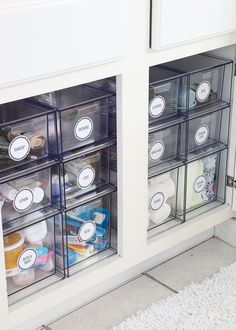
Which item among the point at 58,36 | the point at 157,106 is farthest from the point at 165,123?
the point at 58,36

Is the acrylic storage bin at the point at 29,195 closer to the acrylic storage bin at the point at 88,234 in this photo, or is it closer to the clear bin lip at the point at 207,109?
the acrylic storage bin at the point at 88,234

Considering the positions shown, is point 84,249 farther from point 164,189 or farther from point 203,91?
point 203,91

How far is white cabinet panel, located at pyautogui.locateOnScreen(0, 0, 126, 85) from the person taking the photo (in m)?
1.18

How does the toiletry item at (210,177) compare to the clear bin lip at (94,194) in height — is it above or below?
below

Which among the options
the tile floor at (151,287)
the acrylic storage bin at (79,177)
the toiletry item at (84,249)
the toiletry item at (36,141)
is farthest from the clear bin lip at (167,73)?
the tile floor at (151,287)

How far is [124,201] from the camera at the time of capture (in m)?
1.55

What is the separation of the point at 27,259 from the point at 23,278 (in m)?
0.06

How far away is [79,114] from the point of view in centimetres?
146

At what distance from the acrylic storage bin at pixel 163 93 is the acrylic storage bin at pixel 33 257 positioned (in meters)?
0.35

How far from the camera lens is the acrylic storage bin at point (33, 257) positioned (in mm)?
1438

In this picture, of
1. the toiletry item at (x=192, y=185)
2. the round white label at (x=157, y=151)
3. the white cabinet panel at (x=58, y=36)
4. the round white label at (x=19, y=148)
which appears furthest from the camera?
the toiletry item at (x=192, y=185)

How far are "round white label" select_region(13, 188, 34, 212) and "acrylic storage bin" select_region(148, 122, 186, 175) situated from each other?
355 millimetres

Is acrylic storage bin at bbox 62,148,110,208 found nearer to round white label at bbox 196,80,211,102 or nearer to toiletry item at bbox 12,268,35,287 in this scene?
toiletry item at bbox 12,268,35,287

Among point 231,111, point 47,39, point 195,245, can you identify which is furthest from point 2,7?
point 195,245
